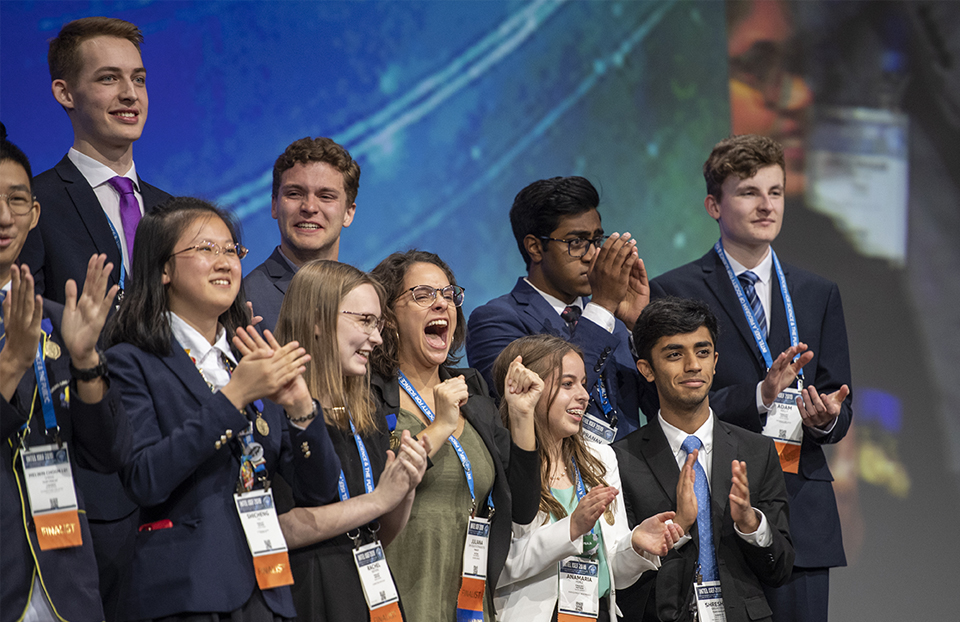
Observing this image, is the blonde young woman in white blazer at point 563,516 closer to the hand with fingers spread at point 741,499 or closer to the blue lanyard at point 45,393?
the hand with fingers spread at point 741,499

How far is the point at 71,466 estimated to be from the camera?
7.54ft

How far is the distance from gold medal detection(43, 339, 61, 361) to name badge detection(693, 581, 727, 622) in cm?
216

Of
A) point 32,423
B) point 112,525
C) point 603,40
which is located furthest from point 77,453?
point 603,40

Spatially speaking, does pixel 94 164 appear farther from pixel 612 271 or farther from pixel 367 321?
pixel 612 271

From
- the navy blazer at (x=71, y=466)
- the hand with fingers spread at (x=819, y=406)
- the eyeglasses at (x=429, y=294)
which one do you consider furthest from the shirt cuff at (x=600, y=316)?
the navy blazer at (x=71, y=466)

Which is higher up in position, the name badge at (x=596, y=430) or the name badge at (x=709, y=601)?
the name badge at (x=596, y=430)

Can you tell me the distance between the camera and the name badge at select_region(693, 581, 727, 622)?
3.35 metres

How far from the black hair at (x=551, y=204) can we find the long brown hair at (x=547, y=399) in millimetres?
647

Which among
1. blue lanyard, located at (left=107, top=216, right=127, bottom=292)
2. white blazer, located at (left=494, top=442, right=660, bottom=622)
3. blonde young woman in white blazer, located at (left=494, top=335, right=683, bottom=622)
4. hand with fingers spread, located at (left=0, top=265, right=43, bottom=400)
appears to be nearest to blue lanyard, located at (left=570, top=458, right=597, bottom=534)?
blonde young woman in white blazer, located at (left=494, top=335, right=683, bottom=622)

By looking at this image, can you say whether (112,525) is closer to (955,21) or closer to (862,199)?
(862,199)

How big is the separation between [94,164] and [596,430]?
1.92 m

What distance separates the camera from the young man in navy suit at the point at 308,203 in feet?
12.0

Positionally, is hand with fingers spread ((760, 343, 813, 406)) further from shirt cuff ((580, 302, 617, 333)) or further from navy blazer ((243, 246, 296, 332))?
navy blazer ((243, 246, 296, 332))

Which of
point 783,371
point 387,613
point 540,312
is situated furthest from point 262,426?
point 783,371
